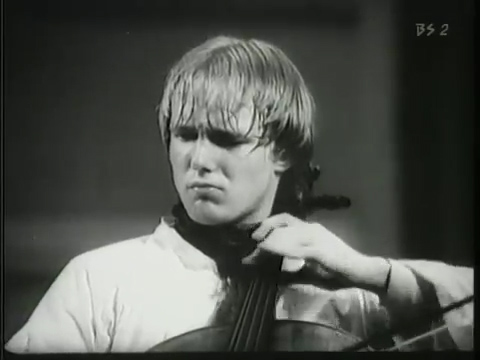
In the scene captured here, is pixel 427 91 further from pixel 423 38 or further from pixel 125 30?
pixel 125 30

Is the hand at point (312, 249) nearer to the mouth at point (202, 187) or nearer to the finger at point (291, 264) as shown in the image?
the finger at point (291, 264)

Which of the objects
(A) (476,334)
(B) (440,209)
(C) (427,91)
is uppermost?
(C) (427,91)

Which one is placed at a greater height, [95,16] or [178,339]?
[95,16]

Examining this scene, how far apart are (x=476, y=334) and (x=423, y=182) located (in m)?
0.31

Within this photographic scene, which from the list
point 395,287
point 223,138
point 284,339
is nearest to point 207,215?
point 223,138

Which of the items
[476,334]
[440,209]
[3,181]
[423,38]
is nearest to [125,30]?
[3,181]

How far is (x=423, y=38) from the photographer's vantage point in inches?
56.7

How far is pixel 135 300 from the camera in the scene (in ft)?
4.57

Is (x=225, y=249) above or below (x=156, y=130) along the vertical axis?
below

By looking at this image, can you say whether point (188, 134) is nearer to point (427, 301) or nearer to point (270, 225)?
point (270, 225)

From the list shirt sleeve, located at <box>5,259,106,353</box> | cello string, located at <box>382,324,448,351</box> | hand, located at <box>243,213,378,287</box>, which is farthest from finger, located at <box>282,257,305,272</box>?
shirt sleeve, located at <box>5,259,106,353</box>

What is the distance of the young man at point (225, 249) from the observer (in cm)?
139

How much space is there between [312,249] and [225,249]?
0.17 metres

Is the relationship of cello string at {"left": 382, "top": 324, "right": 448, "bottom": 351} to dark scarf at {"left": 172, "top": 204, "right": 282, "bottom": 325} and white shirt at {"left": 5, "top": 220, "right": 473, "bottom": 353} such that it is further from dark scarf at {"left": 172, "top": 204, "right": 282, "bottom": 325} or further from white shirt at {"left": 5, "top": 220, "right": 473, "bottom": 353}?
dark scarf at {"left": 172, "top": 204, "right": 282, "bottom": 325}
